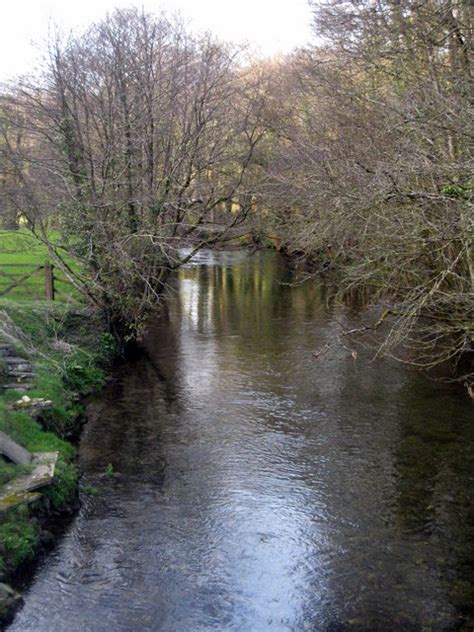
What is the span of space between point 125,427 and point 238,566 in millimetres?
5996

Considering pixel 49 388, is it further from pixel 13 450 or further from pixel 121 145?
pixel 121 145

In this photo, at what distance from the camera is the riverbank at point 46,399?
9570 millimetres

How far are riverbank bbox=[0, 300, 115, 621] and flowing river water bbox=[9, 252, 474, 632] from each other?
1.31ft

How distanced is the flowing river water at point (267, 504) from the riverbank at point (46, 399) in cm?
40

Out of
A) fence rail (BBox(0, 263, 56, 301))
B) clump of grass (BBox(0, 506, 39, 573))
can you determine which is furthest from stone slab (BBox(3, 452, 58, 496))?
fence rail (BBox(0, 263, 56, 301))

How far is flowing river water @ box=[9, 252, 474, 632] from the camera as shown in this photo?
8484 mm

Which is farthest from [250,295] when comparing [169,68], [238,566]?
[238,566]

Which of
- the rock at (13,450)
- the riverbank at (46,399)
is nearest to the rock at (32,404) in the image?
the riverbank at (46,399)

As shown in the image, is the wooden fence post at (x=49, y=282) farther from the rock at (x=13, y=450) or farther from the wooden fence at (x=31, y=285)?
the rock at (x=13, y=450)

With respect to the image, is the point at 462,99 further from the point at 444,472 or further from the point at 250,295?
the point at 250,295

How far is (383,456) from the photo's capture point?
13.1m

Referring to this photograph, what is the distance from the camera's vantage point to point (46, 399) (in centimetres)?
1364

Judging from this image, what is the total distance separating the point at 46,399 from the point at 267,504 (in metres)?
5.24

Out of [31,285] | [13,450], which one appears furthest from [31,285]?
[13,450]
